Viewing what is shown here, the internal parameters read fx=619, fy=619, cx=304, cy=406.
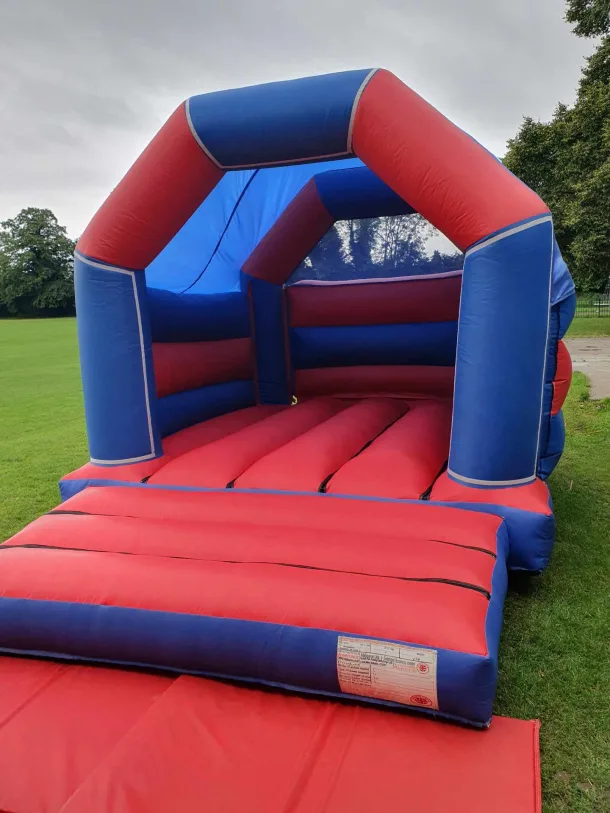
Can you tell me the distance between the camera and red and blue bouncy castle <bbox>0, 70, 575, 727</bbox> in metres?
1.50

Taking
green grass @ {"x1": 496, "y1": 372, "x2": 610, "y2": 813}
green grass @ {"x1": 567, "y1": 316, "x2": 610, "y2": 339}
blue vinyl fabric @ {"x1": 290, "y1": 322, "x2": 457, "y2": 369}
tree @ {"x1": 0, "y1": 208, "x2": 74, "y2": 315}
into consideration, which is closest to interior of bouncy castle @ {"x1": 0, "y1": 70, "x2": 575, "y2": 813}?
green grass @ {"x1": 496, "y1": 372, "x2": 610, "y2": 813}

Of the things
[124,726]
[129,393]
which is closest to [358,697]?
[124,726]

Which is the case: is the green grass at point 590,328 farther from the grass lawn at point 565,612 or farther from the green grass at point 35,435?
the green grass at point 35,435

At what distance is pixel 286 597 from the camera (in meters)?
1.55

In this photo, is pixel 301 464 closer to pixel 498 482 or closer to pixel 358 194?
pixel 498 482

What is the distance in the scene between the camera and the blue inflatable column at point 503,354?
2.03m

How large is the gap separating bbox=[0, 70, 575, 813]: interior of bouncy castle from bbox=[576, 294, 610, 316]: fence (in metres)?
17.7

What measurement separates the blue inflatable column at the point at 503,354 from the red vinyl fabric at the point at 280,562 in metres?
0.27

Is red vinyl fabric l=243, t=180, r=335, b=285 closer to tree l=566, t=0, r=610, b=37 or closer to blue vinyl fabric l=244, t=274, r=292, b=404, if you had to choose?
blue vinyl fabric l=244, t=274, r=292, b=404

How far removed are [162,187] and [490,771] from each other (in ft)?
7.05

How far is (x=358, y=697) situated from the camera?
145 centimetres

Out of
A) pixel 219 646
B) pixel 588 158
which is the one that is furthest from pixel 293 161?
pixel 588 158

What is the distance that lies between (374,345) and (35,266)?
1516 inches

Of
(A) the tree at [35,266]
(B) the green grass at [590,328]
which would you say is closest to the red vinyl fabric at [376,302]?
(B) the green grass at [590,328]
